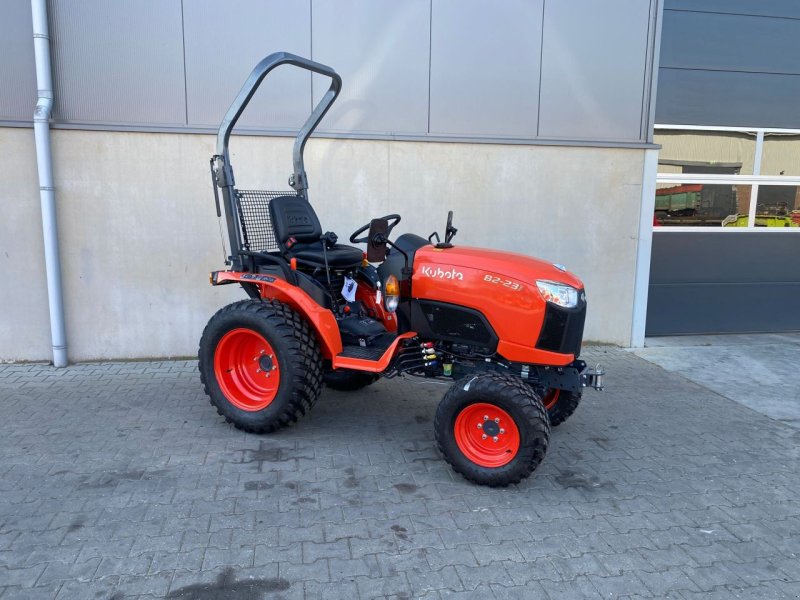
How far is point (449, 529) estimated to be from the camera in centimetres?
284

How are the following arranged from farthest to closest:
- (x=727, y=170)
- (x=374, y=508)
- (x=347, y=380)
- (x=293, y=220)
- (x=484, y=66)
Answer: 1. (x=727, y=170)
2. (x=484, y=66)
3. (x=347, y=380)
4. (x=293, y=220)
5. (x=374, y=508)

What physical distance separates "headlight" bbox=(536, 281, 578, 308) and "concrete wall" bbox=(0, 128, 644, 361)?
2.60 meters

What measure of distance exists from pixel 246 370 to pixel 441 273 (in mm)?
1600

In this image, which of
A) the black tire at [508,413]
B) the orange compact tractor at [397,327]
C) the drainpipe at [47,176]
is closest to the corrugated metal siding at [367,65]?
the drainpipe at [47,176]

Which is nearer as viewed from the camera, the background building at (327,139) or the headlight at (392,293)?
the headlight at (392,293)

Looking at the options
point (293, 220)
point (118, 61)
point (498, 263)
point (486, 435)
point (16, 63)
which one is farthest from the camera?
point (118, 61)

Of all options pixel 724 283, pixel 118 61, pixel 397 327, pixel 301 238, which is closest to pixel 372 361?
pixel 397 327

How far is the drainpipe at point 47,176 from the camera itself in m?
4.91

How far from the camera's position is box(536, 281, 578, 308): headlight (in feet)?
10.9

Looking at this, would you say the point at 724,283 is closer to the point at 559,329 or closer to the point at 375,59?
the point at 559,329

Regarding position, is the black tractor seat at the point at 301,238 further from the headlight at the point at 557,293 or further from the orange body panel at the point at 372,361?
the headlight at the point at 557,293

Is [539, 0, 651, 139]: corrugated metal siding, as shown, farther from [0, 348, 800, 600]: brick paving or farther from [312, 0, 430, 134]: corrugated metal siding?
[0, 348, 800, 600]: brick paving

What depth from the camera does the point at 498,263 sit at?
3.45m

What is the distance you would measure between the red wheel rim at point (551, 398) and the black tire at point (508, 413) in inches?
31.2
